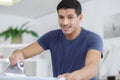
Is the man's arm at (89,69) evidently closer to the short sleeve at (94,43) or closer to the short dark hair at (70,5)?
the short sleeve at (94,43)

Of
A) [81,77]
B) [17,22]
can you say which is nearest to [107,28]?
[17,22]

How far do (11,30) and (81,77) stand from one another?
3.78m

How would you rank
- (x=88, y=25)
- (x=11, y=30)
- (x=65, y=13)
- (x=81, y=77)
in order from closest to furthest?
(x=81, y=77)
(x=65, y=13)
(x=88, y=25)
(x=11, y=30)

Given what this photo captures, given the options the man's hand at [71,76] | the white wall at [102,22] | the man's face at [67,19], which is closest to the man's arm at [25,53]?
the man's face at [67,19]

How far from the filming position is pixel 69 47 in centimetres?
140

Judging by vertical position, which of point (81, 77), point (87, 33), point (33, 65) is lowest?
point (33, 65)

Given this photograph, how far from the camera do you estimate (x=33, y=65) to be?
196 inches

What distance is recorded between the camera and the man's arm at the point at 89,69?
3.27ft

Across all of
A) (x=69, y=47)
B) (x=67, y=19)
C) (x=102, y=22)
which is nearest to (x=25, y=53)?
(x=69, y=47)

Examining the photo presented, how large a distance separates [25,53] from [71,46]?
0.23 m

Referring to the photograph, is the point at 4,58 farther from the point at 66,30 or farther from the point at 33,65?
the point at 66,30

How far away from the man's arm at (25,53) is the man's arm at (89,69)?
0.31 metres

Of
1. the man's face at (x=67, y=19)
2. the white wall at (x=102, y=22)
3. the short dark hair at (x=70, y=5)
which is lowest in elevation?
the white wall at (x=102, y=22)

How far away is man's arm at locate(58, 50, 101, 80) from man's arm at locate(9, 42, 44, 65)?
1.01ft
